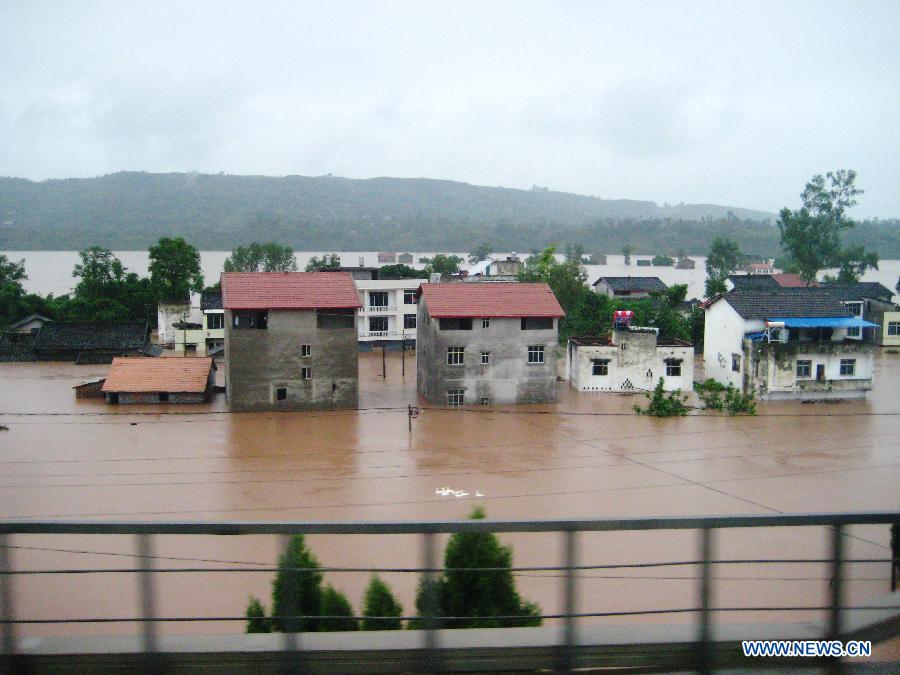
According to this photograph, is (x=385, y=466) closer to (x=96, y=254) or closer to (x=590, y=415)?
(x=590, y=415)

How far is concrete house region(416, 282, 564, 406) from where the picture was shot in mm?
21172

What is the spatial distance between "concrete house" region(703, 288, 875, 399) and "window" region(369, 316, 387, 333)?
12.7 m

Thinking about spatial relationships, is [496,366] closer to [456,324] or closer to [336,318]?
[456,324]

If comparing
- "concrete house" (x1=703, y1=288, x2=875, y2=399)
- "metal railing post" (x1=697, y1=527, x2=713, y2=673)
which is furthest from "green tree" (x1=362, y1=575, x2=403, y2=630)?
"concrete house" (x1=703, y1=288, x2=875, y2=399)

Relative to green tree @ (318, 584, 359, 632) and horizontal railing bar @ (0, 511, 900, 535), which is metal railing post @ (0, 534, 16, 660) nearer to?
horizontal railing bar @ (0, 511, 900, 535)

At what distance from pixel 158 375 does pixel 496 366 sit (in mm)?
8964

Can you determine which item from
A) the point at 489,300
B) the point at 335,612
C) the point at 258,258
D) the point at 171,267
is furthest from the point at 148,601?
the point at 258,258

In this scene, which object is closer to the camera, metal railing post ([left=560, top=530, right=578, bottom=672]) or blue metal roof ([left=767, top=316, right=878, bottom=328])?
metal railing post ([left=560, top=530, right=578, bottom=672])

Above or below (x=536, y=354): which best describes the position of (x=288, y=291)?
above

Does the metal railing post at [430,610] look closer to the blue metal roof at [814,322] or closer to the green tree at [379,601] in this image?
the green tree at [379,601]

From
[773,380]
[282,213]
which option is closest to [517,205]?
[282,213]

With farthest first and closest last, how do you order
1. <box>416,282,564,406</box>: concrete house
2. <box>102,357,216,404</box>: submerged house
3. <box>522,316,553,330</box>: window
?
<box>522,316,553,330</box>: window
<box>102,357,216,404</box>: submerged house
<box>416,282,564,406</box>: concrete house

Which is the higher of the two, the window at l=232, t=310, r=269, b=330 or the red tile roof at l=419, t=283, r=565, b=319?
the red tile roof at l=419, t=283, r=565, b=319

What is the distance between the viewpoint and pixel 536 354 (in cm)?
2155
